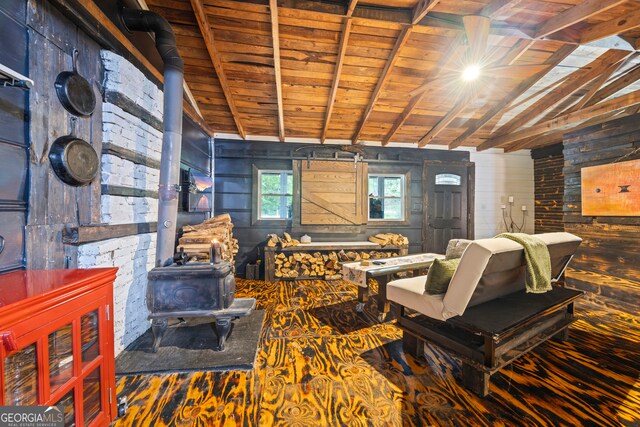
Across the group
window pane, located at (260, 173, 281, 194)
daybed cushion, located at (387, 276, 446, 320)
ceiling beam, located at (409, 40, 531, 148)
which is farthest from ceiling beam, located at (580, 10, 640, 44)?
window pane, located at (260, 173, 281, 194)

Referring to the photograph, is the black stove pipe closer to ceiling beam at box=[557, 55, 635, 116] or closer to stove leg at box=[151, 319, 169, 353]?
stove leg at box=[151, 319, 169, 353]

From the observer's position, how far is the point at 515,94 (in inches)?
155

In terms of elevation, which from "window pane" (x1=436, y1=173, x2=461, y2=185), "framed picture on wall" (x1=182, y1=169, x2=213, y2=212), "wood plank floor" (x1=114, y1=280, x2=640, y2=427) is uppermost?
"window pane" (x1=436, y1=173, x2=461, y2=185)

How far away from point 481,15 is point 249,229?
483cm

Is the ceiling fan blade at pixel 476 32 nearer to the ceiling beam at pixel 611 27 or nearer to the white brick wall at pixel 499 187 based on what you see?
the ceiling beam at pixel 611 27

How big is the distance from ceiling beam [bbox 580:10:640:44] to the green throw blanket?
2467 mm

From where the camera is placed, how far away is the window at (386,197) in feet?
18.6

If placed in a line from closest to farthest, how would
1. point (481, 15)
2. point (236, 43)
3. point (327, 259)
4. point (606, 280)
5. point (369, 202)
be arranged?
point (481, 15) → point (236, 43) → point (606, 280) → point (327, 259) → point (369, 202)

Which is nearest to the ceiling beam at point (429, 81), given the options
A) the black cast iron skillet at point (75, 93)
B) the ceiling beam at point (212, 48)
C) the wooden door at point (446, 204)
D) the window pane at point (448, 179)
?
the wooden door at point (446, 204)

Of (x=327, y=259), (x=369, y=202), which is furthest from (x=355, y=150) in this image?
(x=327, y=259)

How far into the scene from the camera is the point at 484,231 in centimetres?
605

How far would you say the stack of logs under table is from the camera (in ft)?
15.5

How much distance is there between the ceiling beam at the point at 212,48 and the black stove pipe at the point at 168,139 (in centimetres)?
38

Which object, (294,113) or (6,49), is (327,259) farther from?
(6,49)
